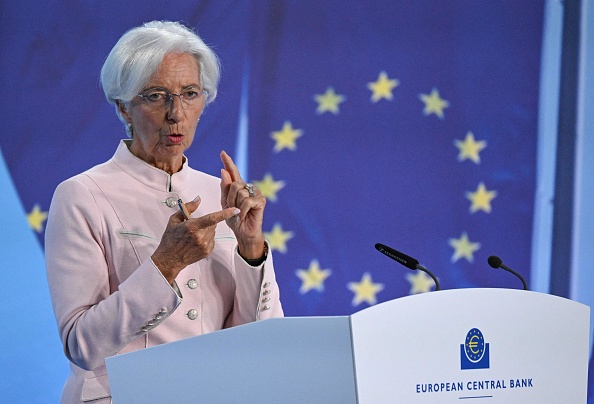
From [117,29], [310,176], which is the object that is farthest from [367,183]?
[117,29]

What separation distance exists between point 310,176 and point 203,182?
124cm

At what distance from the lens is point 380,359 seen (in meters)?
1.17

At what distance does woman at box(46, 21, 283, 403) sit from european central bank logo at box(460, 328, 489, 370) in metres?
0.58

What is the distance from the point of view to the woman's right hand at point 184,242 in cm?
166

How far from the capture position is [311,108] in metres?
3.29

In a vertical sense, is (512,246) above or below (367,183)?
below

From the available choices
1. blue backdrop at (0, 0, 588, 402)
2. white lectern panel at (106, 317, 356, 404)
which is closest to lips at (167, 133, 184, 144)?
white lectern panel at (106, 317, 356, 404)

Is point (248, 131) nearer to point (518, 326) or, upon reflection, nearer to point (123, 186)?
point (123, 186)

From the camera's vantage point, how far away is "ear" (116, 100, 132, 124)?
197cm

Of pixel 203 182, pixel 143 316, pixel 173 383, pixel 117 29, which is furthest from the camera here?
pixel 117 29

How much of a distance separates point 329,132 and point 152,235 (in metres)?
1.52

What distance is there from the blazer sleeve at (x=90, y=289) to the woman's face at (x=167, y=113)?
0.56ft

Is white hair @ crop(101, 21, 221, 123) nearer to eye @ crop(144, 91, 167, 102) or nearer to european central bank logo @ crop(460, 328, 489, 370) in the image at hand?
eye @ crop(144, 91, 167, 102)

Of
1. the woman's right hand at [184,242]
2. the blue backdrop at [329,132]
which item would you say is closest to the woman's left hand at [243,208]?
the woman's right hand at [184,242]
